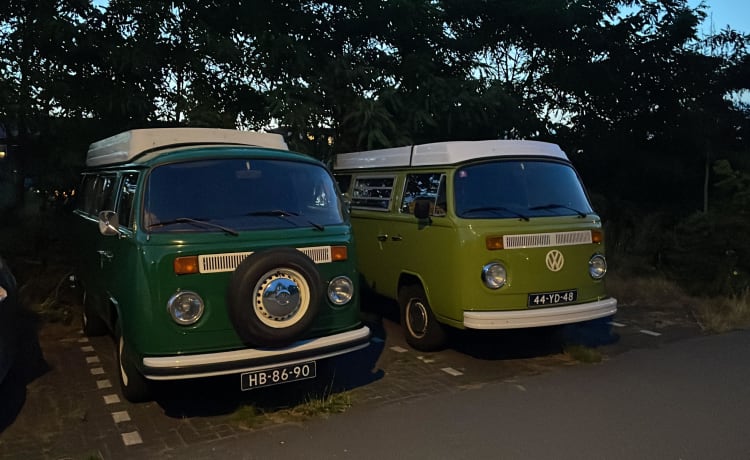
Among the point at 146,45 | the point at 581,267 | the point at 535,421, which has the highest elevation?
the point at 146,45

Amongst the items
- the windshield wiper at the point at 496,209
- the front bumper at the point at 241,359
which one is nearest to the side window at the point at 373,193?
the windshield wiper at the point at 496,209

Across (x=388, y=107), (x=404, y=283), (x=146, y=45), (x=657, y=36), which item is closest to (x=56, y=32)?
(x=146, y=45)

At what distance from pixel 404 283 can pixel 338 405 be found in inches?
98.6

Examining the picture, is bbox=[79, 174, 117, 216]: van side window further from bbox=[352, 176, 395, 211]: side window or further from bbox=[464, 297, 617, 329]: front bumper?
bbox=[464, 297, 617, 329]: front bumper

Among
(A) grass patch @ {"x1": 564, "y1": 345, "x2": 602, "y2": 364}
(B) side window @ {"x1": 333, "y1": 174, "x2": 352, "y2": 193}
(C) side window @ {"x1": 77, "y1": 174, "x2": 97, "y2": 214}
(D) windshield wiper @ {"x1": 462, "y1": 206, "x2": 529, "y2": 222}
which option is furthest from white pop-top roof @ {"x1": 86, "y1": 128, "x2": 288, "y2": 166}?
(A) grass patch @ {"x1": 564, "y1": 345, "x2": 602, "y2": 364}

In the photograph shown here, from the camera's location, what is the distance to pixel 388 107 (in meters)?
10.6

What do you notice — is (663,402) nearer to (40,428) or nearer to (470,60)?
(40,428)

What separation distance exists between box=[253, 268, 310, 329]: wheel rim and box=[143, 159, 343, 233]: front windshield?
0.51 m

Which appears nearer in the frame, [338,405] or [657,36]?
[338,405]

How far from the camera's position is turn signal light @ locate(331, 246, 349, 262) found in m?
5.34

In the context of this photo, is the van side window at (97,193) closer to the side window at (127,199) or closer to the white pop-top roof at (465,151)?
the side window at (127,199)

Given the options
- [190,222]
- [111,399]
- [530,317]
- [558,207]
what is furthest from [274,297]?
[558,207]

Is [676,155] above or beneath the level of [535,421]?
above

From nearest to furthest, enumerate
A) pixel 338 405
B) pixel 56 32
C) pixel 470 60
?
pixel 338 405 → pixel 56 32 → pixel 470 60
